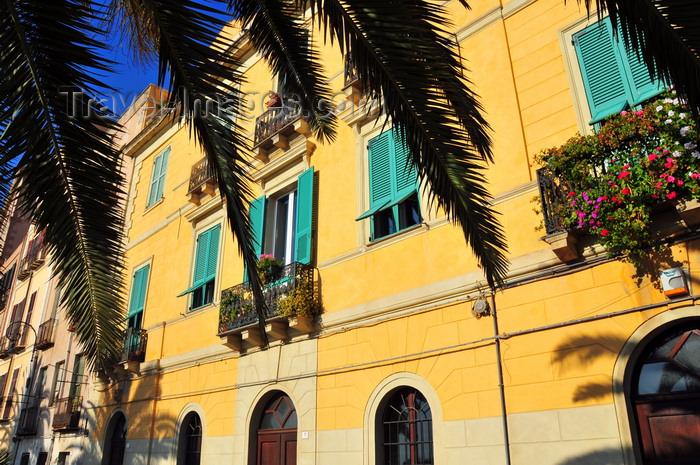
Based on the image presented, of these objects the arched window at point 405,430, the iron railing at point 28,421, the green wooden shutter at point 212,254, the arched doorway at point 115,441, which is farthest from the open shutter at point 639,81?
the iron railing at point 28,421

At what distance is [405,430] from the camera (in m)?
8.89

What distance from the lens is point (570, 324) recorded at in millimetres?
7254

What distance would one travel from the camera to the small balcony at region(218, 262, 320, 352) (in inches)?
424

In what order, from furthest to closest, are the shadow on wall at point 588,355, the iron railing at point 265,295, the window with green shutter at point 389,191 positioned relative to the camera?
1. the iron railing at point 265,295
2. the window with green shutter at point 389,191
3. the shadow on wall at point 588,355

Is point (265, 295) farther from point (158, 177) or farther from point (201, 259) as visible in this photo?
point (158, 177)

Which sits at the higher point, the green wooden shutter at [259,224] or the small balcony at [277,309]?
the green wooden shutter at [259,224]

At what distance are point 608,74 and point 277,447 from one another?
8.60 meters

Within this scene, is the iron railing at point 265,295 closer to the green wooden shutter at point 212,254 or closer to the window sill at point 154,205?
the green wooden shutter at point 212,254

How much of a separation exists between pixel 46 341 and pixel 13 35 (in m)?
21.6

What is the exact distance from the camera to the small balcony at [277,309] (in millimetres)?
10766

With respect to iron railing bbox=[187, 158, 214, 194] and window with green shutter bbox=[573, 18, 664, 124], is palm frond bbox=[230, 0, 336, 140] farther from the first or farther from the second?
iron railing bbox=[187, 158, 214, 194]

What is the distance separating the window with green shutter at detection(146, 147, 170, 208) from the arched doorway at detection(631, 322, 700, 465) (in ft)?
50.5

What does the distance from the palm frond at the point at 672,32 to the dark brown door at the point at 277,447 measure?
9.12m

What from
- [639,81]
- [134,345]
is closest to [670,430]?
[639,81]
